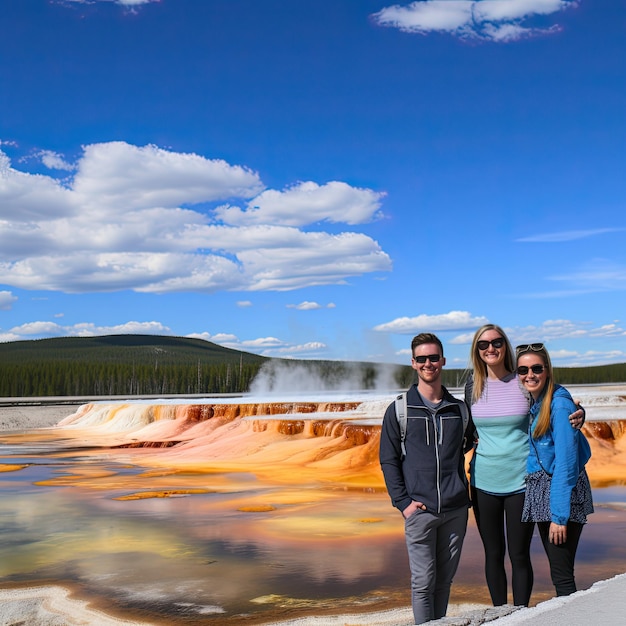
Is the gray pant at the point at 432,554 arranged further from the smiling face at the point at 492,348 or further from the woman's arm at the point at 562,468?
the smiling face at the point at 492,348

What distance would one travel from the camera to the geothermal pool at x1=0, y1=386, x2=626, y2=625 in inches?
360

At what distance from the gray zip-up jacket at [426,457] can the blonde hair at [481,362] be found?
0.27 meters

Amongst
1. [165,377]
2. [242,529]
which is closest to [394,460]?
[242,529]

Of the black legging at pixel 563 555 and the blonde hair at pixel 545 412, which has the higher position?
the blonde hair at pixel 545 412

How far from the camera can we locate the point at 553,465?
4898 mm

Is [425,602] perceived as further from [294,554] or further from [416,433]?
[294,554]

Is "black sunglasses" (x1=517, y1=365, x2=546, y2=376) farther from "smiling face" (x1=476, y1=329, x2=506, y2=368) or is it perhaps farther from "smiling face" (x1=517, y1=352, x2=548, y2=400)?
"smiling face" (x1=476, y1=329, x2=506, y2=368)

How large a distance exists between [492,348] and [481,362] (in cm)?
14

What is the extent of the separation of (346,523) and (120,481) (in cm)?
924

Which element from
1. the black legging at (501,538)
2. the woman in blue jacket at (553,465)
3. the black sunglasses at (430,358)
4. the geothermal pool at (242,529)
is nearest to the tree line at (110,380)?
the geothermal pool at (242,529)

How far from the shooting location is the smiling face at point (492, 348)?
16.9ft

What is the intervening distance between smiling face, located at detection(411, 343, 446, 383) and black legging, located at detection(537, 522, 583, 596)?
115 cm

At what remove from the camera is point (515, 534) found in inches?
203

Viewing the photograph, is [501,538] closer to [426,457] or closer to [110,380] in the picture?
[426,457]
